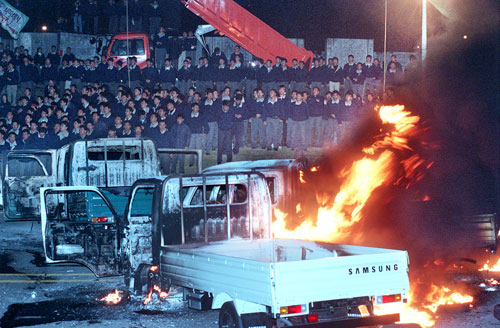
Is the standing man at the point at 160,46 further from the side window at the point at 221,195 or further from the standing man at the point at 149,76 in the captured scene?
the side window at the point at 221,195

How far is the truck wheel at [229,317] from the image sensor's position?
6.59m

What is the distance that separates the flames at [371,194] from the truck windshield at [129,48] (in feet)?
35.0

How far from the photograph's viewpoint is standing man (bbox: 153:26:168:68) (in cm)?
2209

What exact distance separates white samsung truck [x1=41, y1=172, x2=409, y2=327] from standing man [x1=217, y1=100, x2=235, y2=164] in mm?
8271

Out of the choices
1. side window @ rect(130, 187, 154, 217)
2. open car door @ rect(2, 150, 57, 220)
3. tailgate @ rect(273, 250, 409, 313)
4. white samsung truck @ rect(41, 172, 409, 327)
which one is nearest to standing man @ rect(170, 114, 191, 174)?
open car door @ rect(2, 150, 57, 220)

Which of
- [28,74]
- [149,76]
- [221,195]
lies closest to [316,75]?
[149,76]

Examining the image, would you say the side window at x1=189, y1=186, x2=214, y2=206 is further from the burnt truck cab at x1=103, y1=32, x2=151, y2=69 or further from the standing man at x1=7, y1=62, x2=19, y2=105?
the standing man at x1=7, y1=62, x2=19, y2=105

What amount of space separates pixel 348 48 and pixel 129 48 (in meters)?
7.91

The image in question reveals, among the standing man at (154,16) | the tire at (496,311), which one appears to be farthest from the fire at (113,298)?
the standing man at (154,16)

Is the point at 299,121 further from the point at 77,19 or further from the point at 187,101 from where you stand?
the point at 77,19

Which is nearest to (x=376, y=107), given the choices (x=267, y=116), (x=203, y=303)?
(x=267, y=116)

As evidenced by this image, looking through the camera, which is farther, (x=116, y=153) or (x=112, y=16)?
(x=112, y=16)

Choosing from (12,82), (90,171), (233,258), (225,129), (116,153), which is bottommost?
(233,258)

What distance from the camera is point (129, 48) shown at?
21922 mm
